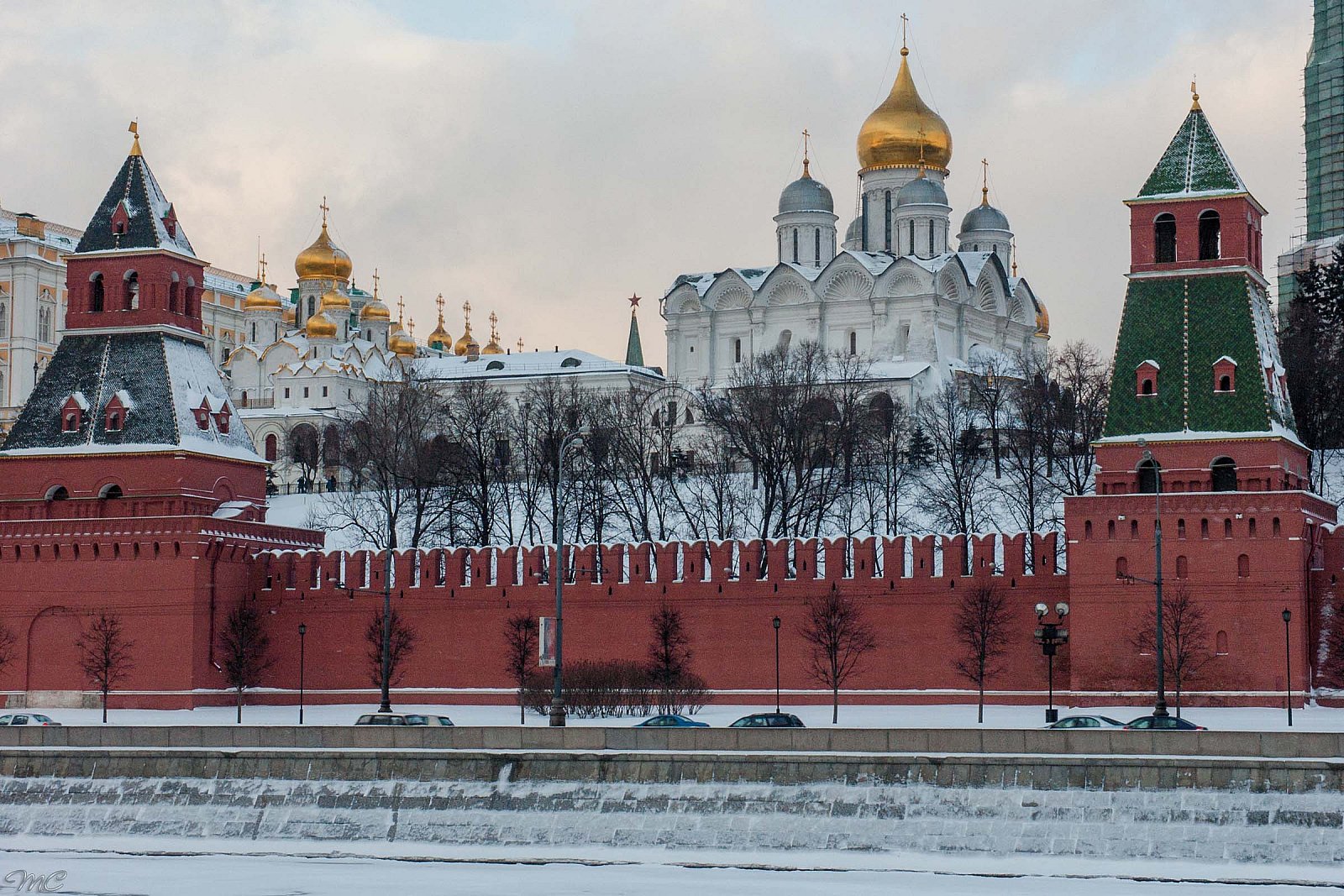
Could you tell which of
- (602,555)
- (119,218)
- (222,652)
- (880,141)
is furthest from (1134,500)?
(880,141)

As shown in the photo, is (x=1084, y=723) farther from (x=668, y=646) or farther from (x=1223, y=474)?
(x=668, y=646)

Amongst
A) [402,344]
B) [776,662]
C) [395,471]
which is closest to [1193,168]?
[776,662]

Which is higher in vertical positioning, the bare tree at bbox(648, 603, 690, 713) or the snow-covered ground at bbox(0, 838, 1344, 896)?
the bare tree at bbox(648, 603, 690, 713)

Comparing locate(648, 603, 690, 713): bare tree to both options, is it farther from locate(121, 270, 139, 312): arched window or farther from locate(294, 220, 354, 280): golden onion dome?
locate(294, 220, 354, 280): golden onion dome

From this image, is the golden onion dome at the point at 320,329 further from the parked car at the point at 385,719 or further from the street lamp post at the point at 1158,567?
the street lamp post at the point at 1158,567

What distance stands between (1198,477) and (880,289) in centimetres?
3682

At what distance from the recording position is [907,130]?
74188 millimetres

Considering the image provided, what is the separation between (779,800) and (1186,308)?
13503 millimetres

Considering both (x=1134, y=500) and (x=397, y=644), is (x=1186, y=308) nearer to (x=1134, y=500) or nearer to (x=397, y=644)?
(x=1134, y=500)

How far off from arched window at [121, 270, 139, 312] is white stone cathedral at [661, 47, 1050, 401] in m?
32.1

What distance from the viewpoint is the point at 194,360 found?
42500 mm

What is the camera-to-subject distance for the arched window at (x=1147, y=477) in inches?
1459

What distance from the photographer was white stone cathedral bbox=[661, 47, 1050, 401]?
238ft

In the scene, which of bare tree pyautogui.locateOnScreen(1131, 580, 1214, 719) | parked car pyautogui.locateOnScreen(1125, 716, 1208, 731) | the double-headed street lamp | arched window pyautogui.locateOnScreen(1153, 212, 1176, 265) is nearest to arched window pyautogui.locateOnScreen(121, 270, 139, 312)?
the double-headed street lamp
